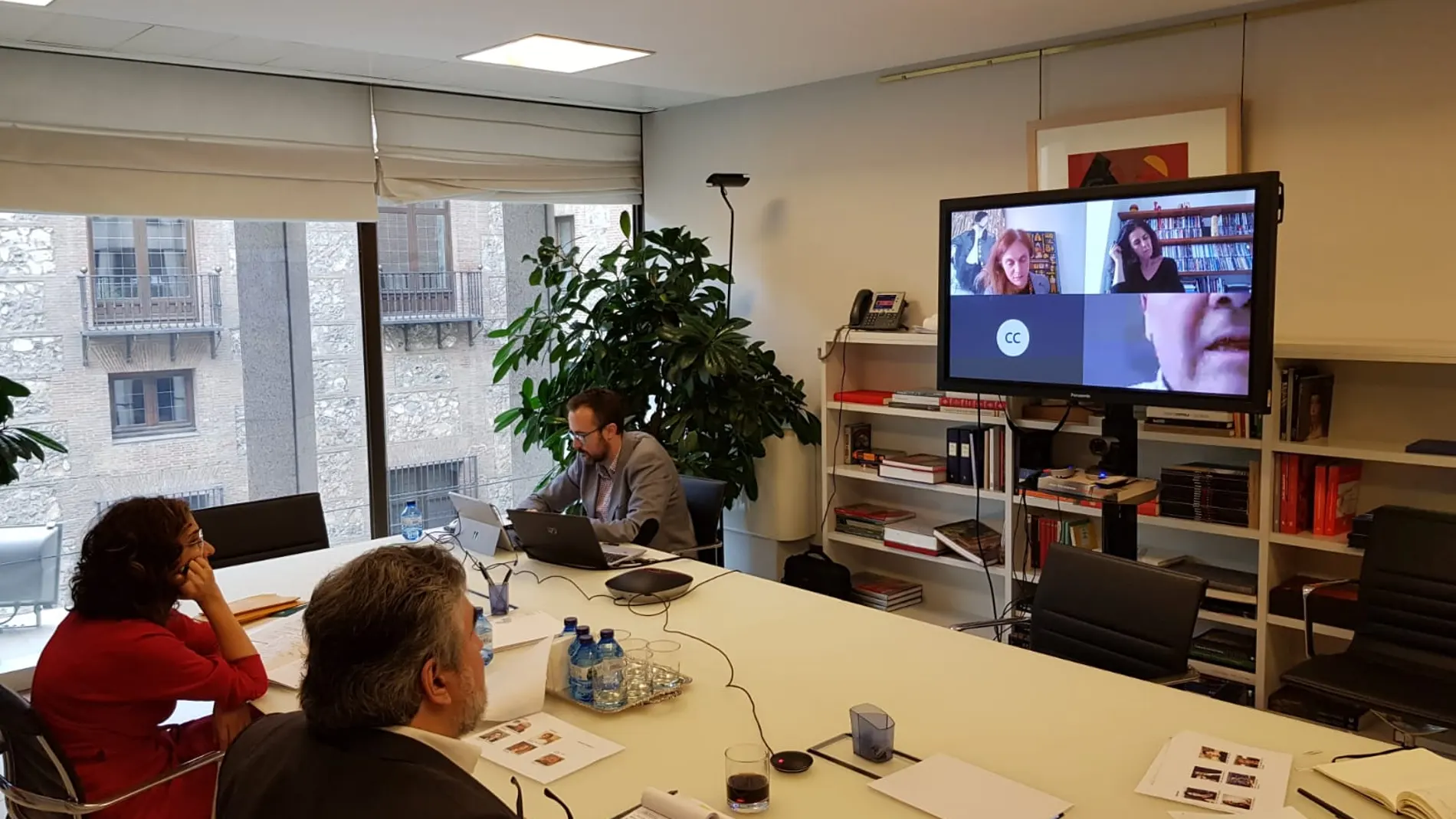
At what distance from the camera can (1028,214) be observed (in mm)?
3730

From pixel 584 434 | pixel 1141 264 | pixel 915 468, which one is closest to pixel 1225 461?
pixel 1141 264

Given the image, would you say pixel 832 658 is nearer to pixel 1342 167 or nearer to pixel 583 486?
pixel 583 486

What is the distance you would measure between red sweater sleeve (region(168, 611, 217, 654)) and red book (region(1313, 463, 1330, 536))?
330cm

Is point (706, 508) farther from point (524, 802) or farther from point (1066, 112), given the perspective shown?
point (524, 802)

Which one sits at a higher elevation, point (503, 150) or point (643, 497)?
point (503, 150)


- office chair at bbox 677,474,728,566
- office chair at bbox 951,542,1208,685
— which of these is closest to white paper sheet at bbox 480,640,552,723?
office chair at bbox 951,542,1208,685

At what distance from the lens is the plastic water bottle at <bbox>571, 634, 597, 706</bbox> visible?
239cm

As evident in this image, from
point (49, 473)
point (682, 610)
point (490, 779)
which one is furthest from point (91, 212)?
point (490, 779)

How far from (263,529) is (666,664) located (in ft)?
6.57

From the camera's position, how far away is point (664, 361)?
530cm

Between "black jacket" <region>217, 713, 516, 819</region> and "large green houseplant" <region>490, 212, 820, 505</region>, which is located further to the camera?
"large green houseplant" <region>490, 212, 820, 505</region>

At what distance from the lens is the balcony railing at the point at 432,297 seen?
5.52 metres

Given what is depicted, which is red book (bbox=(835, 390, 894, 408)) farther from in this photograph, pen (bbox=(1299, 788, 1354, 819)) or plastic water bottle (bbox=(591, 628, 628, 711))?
pen (bbox=(1299, 788, 1354, 819))

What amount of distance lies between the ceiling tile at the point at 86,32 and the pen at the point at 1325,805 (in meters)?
4.14
